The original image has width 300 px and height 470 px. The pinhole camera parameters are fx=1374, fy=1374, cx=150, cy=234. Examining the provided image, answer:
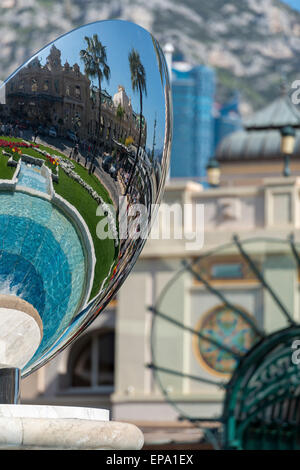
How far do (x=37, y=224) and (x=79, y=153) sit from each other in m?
0.47

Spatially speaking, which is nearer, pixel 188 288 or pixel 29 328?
pixel 29 328

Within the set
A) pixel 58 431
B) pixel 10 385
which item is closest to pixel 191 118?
pixel 10 385

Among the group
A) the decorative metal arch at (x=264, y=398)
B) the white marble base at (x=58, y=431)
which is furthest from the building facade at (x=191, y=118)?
the white marble base at (x=58, y=431)

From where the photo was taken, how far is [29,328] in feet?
25.1

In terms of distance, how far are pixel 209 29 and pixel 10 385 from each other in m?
106

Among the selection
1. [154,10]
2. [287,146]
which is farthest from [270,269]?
[154,10]

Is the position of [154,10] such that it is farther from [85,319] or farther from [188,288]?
[85,319]

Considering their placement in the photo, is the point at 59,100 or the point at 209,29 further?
the point at 209,29

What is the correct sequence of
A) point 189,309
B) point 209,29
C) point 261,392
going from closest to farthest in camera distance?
point 261,392, point 189,309, point 209,29

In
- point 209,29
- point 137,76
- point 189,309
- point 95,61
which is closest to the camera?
point 95,61

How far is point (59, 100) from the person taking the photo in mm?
7793

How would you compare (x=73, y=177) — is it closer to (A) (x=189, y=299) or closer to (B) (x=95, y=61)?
(B) (x=95, y=61)
